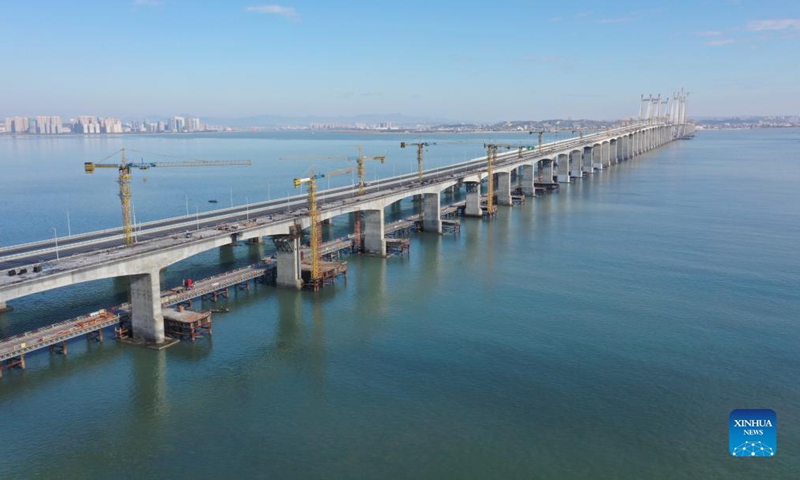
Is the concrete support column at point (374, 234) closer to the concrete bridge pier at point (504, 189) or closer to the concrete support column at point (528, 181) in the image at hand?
the concrete bridge pier at point (504, 189)

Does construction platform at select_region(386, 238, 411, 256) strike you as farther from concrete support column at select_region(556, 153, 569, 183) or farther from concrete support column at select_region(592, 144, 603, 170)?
concrete support column at select_region(592, 144, 603, 170)

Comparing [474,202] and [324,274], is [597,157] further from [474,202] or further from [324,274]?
[324,274]

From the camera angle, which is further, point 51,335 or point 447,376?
point 51,335

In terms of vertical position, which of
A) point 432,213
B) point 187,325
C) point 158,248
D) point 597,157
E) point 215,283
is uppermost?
point 597,157

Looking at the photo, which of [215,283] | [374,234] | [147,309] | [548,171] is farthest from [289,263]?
[548,171]

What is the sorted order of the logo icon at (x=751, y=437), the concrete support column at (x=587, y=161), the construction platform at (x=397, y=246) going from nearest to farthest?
the logo icon at (x=751, y=437), the construction platform at (x=397, y=246), the concrete support column at (x=587, y=161)

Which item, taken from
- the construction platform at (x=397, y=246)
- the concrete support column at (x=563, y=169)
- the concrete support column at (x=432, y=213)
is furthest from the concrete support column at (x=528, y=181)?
the construction platform at (x=397, y=246)
